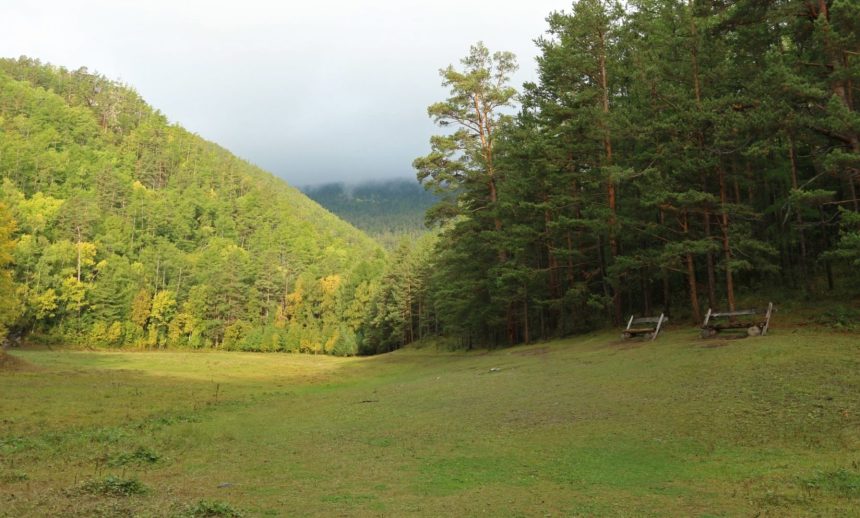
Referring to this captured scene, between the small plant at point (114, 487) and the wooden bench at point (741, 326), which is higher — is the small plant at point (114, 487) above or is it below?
below

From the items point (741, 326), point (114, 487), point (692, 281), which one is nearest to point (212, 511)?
point (114, 487)

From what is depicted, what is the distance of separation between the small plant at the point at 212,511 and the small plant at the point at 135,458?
5603 millimetres

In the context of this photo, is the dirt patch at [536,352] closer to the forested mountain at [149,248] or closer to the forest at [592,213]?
the forest at [592,213]

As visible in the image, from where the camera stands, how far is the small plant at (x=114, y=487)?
8.68 meters

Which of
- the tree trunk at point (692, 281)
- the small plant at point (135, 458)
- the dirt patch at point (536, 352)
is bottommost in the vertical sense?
the small plant at point (135, 458)

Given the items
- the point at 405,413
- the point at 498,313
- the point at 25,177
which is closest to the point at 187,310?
the point at 25,177

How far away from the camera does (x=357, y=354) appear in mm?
87188

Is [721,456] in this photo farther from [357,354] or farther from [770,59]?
[357,354]

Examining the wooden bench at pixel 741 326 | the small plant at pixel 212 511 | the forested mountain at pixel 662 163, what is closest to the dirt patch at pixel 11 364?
the forested mountain at pixel 662 163

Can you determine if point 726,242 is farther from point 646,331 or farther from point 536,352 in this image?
point 536,352

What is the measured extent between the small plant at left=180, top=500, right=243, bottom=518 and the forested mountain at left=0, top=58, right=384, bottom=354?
42305 mm

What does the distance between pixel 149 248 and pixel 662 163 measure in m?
126

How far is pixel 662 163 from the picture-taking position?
28.6 metres

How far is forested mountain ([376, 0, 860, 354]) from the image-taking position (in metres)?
21.3
